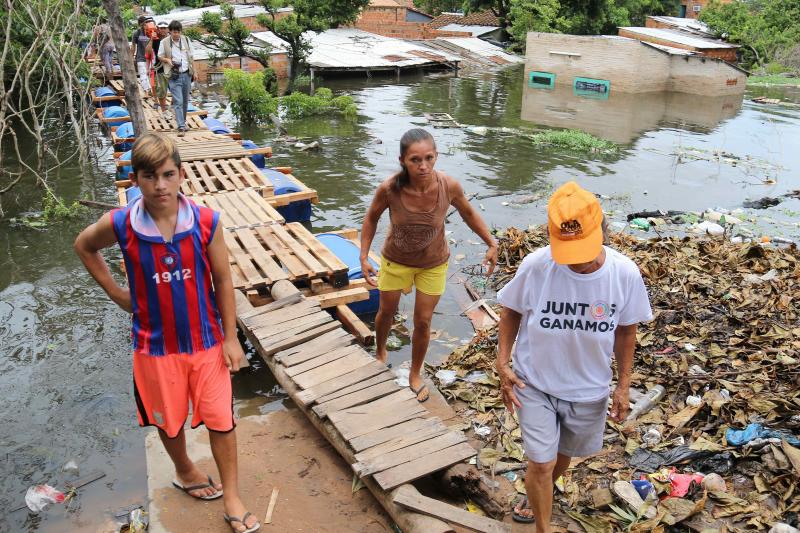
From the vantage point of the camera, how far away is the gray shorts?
2689 mm

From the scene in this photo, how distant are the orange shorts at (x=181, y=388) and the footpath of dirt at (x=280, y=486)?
1.83ft

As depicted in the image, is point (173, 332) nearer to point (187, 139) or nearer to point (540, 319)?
point (540, 319)

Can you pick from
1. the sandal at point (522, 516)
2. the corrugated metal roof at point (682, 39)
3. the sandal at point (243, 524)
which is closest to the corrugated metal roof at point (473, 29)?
the corrugated metal roof at point (682, 39)

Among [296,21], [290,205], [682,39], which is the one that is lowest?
[290,205]

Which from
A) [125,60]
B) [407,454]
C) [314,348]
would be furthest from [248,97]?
[407,454]

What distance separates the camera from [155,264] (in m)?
2.61

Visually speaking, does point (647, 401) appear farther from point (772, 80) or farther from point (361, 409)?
point (772, 80)

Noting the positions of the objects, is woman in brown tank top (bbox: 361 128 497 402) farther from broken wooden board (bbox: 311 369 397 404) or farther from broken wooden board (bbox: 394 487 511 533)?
broken wooden board (bbox: 394 487 511 533)

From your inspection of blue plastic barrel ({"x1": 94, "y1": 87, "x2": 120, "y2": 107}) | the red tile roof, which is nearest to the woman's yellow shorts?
blue plastic barrel ({"x1": 94, "y1": 87, "x2": 120, "y2": 107})

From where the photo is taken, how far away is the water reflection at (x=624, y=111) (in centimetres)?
1686

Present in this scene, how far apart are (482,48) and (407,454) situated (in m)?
32.7

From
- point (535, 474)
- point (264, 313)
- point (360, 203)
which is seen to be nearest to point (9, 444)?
point (264, 313)

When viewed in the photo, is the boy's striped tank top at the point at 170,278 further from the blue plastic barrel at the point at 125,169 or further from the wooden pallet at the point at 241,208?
the blue plastic barrel at the point at 125,169

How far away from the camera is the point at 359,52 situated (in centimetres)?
2739
